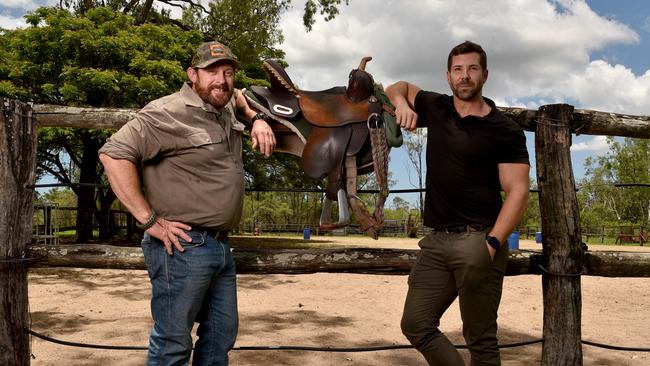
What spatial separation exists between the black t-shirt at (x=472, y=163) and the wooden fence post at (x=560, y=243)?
568mm

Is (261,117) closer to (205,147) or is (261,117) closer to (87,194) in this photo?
(205,147)

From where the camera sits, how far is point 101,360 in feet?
12.5

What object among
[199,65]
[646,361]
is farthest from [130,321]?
[646,361]

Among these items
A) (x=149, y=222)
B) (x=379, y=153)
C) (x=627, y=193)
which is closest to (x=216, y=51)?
(x=149, y=222)

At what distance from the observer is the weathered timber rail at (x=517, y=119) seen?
2.62 meters

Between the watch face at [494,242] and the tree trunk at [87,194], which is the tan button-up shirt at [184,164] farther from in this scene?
the tree trunk at [87,194]

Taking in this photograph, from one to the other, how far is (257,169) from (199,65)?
557 inches

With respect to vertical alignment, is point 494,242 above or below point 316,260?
above

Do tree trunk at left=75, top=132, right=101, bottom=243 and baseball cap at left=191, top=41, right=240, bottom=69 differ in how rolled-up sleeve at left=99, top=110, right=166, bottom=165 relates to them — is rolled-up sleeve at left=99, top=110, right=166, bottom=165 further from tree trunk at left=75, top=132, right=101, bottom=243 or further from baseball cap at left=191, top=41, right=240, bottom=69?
tree trunk at left=75, top=132, right=101, bottom=243

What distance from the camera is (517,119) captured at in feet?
8.57

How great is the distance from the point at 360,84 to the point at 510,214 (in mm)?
869

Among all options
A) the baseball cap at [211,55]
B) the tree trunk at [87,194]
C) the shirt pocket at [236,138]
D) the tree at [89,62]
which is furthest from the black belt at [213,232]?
the tree trunk at [87,194]

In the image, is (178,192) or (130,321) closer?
(178,192)

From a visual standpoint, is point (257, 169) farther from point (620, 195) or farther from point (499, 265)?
point (620, 195)
